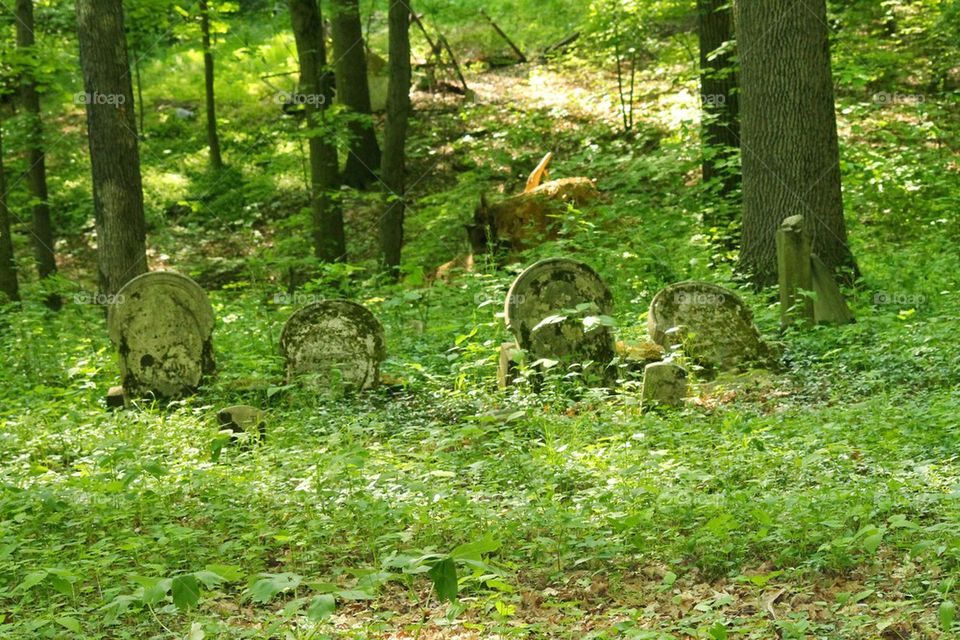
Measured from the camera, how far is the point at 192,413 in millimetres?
9242

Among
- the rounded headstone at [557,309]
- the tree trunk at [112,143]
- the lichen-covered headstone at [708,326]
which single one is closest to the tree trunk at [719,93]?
the lichen-covered headstone at [708,326]

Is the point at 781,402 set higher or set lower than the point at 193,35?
lower

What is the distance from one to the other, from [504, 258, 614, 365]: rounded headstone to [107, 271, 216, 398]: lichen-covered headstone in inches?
120

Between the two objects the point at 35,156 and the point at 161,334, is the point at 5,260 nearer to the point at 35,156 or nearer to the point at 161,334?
the point at 35,156

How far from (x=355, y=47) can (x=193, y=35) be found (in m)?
3.99

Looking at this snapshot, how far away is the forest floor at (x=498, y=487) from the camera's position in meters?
4.46

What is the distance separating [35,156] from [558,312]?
10.8 meters

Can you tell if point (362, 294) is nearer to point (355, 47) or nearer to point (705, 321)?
point (705, 321)

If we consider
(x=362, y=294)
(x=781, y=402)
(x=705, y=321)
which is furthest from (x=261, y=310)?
(x=781, y=402)

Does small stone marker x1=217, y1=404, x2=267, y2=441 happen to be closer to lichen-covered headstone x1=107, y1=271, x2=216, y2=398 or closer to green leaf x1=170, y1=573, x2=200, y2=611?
lichen-covered headstone x1=107, y1=271, x2=216, y2=398

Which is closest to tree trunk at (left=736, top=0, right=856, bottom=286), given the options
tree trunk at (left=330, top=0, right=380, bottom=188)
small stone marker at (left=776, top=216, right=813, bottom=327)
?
small stone marker at (left=776, top=216, right=813, bottom=327)

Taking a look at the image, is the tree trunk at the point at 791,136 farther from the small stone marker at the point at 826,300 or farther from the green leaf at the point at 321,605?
the green leaf at the point at 321,605

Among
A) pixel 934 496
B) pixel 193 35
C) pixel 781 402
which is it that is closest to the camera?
pixel 934 496

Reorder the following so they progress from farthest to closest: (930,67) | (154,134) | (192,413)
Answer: (154,134) → (930,67) → (192,413)
